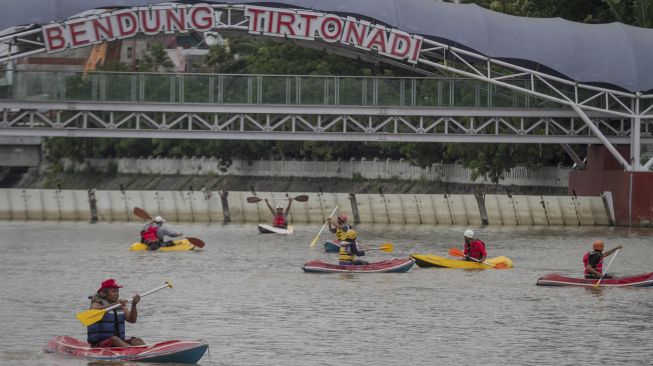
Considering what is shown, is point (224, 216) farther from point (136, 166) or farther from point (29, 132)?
point (136, 166)

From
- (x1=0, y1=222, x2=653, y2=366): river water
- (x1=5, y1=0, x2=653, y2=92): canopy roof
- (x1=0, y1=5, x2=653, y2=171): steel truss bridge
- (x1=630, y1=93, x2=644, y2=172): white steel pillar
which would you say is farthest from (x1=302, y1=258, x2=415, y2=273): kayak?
(x1=630, y1=93, x2=644, y2=172): white steel pillar

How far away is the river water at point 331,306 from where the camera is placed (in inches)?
1268

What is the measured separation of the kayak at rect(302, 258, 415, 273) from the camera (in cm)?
4659

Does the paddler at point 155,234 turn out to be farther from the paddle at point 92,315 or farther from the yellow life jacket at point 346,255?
the paddle at point 92,315

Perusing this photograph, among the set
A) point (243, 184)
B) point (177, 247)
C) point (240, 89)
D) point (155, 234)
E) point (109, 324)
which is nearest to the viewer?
point (109, 324)

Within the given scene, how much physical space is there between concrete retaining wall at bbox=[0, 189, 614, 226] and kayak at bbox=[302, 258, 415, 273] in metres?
26.5

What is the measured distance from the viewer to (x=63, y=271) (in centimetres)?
4959

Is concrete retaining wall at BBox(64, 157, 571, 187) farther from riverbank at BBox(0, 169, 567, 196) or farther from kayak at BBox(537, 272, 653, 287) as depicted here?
kayak at BBox(537, 272, 653, 287)

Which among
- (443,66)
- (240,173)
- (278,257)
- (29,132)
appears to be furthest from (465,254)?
(240,173)

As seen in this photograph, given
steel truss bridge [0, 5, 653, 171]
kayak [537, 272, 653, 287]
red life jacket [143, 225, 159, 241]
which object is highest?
steel truss bridge [0, 5, 653, 171]

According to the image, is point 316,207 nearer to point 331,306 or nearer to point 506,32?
point 506,32

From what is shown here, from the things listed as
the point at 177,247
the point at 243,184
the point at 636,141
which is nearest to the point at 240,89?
the point at 177,247

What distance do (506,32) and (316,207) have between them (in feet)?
44.3

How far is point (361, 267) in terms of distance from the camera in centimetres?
4666
